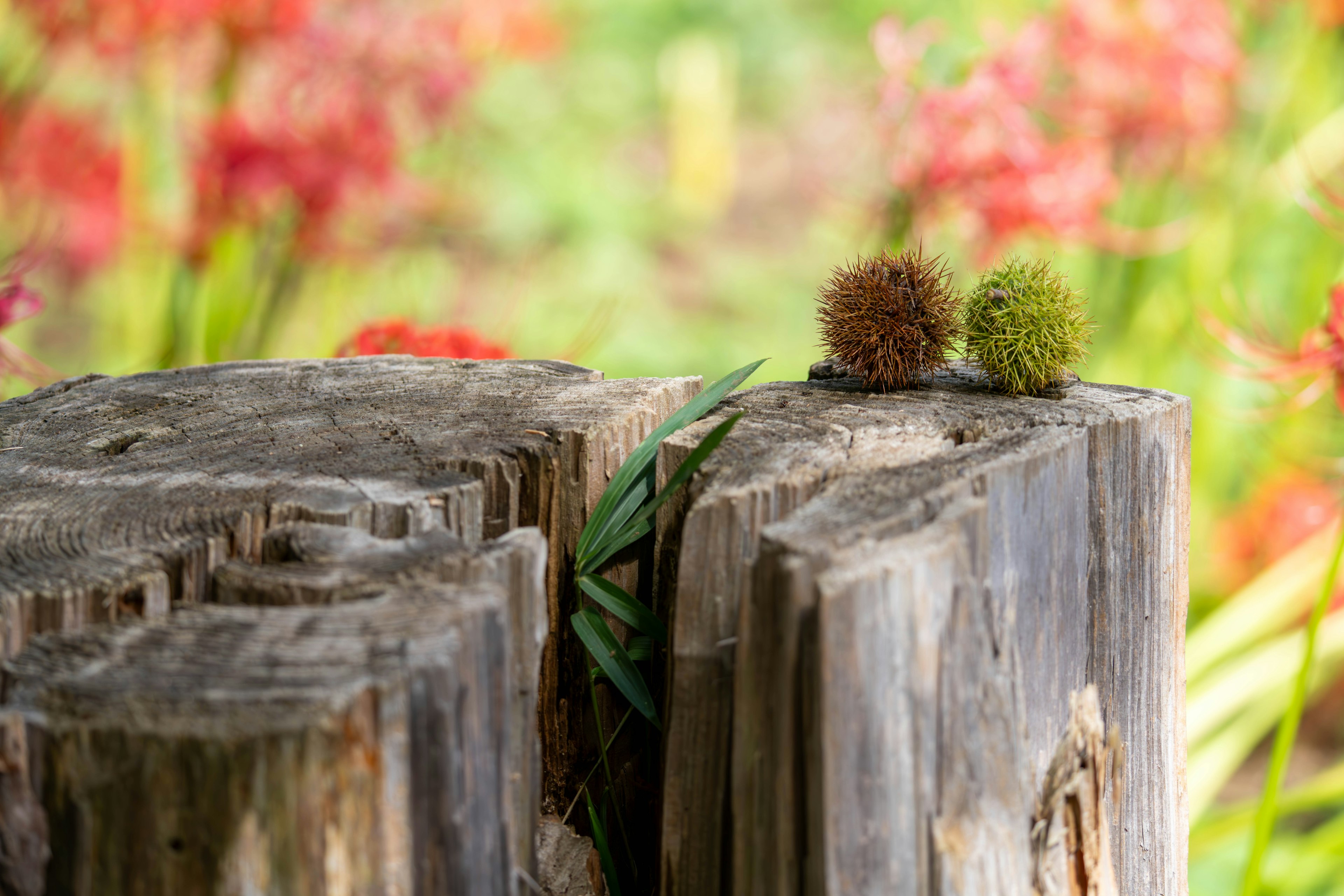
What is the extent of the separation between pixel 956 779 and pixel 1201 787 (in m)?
1.13

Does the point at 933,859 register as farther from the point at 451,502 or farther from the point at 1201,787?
the point at 1201,787

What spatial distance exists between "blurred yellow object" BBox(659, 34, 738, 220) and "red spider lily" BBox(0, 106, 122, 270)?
2227 mm

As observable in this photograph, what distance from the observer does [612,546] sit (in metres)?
0.67

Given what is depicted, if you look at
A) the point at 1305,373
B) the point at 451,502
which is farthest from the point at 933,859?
the point at 1305,373

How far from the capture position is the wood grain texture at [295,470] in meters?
0.54

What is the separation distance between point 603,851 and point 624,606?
0.53ft

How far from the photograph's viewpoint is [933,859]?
0.51 m

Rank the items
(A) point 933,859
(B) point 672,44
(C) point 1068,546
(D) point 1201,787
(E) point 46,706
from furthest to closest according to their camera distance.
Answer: (B) point 672,44 → (D) point 1201,787 → (C) point 1068,546 → (A) point 933,859 → (E) point 46,706

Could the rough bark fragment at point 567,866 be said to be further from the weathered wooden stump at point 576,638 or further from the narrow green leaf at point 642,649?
the narrow green leaf at point 642,649

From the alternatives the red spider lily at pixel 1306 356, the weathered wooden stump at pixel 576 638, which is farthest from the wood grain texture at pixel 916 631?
the red spider lily at pixel 1306 356

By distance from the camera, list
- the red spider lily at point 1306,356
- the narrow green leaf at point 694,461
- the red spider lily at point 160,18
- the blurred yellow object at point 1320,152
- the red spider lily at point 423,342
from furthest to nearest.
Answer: the blurred yellow object at point 1320,152 → the red spider lily at point 160,18 → the red spider lily at point 423,342 → the red spider lily at point 1306,356 → the narrow green leaf at point 694,461

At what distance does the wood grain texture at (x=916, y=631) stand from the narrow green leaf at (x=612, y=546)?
24 mm

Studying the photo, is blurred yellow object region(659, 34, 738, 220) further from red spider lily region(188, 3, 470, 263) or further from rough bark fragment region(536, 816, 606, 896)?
rough bark fragment region(536, 816, 606, 896)

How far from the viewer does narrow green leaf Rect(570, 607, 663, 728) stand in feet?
2.13
